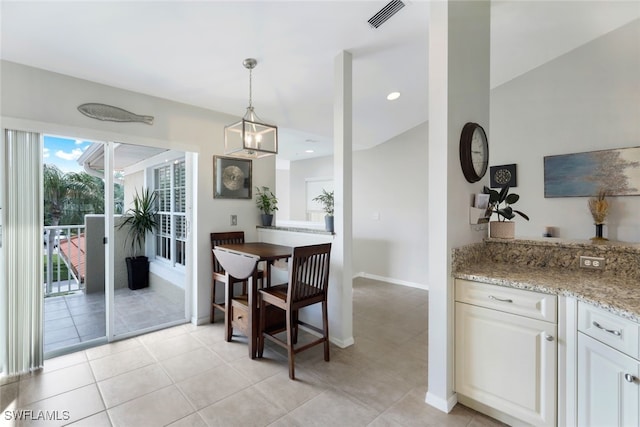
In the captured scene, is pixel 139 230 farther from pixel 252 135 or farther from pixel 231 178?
pixel 252 135

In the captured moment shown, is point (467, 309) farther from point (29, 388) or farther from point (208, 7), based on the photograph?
point (29, 388)

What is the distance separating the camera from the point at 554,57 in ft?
11.2

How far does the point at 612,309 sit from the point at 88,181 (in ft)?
12.7

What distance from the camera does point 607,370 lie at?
129cm

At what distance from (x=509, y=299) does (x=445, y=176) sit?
0.78m

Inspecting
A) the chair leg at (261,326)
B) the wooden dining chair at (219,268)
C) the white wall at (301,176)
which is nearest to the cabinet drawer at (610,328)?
the chair leg at (261,326)

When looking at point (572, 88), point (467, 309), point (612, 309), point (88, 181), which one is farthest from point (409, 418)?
point (572, 88)

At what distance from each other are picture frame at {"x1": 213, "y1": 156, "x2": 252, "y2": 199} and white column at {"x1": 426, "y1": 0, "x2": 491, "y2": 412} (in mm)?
2362

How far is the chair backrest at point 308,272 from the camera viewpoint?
2258 mm

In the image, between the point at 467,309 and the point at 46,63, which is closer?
the point at 467,309

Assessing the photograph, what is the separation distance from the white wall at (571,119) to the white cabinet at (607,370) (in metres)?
2.56

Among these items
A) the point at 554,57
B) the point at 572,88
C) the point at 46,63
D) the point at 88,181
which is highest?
the point at 554,57

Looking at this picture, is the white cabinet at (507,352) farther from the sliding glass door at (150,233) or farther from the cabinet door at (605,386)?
the sliding glass door at (150,233)

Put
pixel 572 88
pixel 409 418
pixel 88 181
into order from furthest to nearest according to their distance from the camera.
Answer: pixel 572 88, pixel 88 181, pixel 409 418
